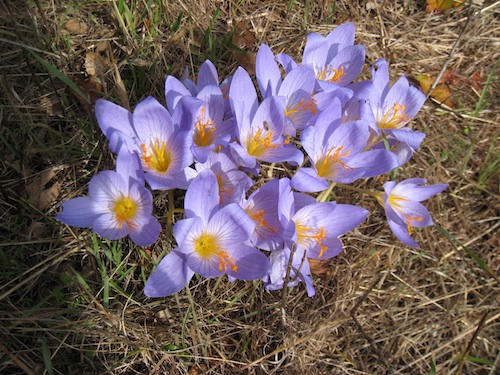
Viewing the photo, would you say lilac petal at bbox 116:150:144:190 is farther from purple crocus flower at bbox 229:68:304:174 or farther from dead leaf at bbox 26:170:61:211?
dead leaf at bbox 26:170:61:211

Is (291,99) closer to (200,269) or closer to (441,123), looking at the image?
(200,269)

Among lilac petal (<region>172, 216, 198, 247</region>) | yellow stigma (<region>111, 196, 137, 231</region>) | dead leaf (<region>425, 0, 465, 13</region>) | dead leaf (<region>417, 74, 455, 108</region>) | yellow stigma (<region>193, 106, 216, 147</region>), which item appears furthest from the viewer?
dead leaf (<region>425, 0, 465, 13</region>)

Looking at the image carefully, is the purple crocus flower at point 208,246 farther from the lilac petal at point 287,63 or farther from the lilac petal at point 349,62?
the lilac petal at point 349,62

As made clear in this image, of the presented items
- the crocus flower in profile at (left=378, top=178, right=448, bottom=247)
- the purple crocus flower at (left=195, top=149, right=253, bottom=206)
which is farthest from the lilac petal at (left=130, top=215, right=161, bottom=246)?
the crocus flower in profile at (left=378, top=178, right=448, bottom=247)

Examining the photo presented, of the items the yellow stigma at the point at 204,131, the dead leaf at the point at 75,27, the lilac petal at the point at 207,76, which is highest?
the dead leaf at the point at 75,27

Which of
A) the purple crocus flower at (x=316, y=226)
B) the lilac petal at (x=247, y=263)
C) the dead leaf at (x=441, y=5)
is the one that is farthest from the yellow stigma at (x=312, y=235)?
the dead leaf at (x=441, y=5)

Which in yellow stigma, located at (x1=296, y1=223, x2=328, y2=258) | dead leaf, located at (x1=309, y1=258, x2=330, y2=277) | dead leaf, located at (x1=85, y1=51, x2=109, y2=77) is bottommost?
dead leaf, located at (x1=309, y1=258, x2=330, y2=277)

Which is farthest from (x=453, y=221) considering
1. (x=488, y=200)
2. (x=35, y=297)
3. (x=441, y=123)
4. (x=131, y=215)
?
(x=35, y=297)
